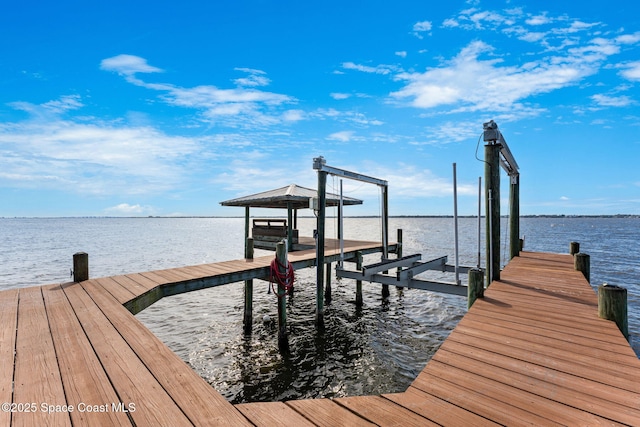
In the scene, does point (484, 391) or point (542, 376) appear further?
point (542, 376)

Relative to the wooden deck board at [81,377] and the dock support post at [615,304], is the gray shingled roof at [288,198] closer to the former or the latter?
the wooden deck board at [81,377]

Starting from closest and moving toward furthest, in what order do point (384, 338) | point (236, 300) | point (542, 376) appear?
point (542, 376) < point (384, 338) < point (236, 300)

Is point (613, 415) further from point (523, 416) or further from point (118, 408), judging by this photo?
point (118, 408)

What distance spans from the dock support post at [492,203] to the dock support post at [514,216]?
4.96 metres

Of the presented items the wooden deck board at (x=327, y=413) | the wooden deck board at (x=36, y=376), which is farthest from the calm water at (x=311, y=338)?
the wooden deck board at (x=327, y=413)

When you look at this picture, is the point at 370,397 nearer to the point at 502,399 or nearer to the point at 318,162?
the point at 502,399

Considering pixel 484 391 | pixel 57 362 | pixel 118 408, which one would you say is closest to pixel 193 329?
pixel 57 362

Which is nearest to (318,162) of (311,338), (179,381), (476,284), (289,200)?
(289,200)

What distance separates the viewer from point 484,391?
2.78 m

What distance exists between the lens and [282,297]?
867 centimetres

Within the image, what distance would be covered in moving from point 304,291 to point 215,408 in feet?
45.0

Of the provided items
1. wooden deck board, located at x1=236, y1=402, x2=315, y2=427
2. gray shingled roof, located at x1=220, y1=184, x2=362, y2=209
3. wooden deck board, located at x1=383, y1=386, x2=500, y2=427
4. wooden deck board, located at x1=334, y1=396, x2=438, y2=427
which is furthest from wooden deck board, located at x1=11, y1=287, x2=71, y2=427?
gray shingled roof, located at x1=220, y1=184, x2=362, y2=209

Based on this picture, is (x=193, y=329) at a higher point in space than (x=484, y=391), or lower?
lower

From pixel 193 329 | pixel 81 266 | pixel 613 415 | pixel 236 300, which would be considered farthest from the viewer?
pixel 236 300
